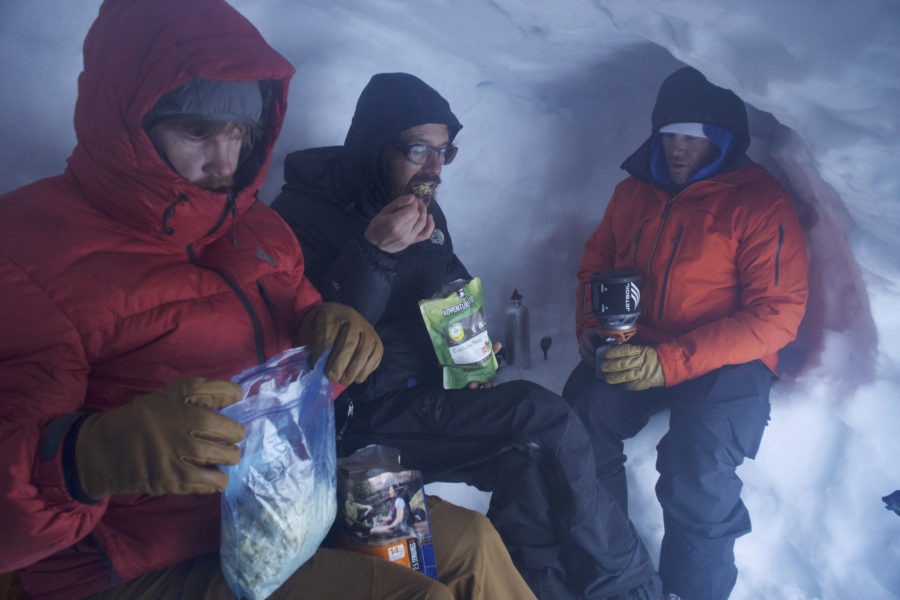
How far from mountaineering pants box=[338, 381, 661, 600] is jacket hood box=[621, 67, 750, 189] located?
0.83 meters

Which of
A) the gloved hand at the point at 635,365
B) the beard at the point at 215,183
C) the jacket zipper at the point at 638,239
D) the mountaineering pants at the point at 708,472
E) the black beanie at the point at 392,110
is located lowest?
the mountaineering pants at the point at 708,472

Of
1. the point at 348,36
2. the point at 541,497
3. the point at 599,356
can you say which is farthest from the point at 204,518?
the point at 348,36

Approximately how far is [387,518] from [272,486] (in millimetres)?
276

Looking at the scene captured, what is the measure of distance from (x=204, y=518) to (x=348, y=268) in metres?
0.56

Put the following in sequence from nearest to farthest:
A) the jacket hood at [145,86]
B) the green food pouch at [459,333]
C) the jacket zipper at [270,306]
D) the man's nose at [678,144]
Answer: the jacket hood at [145,86], the jacket zipper at [270,306], the green food pouch at [459,333], the man's nose at [678,144]

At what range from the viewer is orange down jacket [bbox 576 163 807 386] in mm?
1380

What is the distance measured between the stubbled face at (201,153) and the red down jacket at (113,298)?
36mm

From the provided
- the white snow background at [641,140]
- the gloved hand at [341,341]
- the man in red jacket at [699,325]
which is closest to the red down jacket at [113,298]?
the gloved hand at [341,341]

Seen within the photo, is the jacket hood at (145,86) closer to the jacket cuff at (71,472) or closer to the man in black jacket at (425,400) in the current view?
the jacket cuff at (71,472)

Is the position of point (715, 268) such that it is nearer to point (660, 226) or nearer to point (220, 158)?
point (660, 226)

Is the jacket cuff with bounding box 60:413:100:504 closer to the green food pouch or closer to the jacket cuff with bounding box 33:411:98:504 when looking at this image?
the jacket cuff with bounding box 33:411:98:504

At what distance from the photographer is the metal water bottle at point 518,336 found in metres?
1.96

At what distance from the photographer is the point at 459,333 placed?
4.46 ft

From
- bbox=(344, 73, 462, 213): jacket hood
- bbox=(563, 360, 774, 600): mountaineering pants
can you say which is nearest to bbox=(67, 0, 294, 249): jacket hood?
bbox=(344, 73, 462, 213): jacket hood
